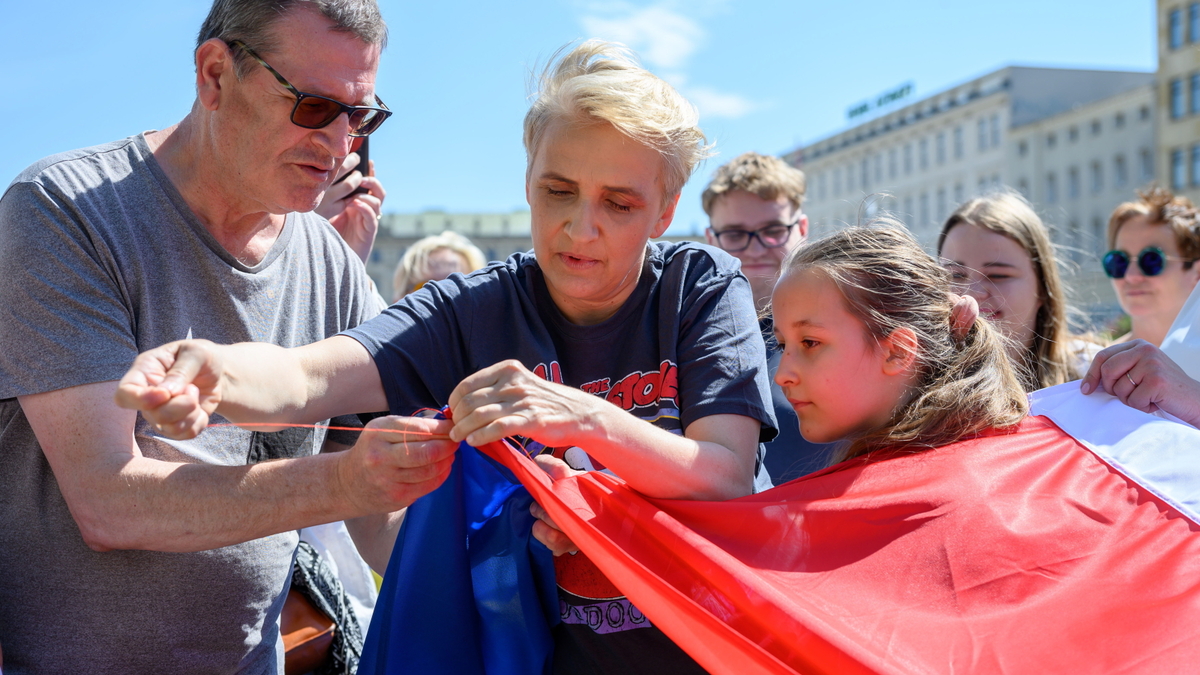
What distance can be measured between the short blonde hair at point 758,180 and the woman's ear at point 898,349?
2.22 m

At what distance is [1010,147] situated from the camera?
211 ft

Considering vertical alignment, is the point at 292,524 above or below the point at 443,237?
below

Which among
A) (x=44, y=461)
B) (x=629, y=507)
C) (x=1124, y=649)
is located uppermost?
(x=44, y=461)

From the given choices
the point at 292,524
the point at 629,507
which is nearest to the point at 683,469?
the point at 629,507

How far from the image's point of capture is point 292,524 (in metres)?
2.11

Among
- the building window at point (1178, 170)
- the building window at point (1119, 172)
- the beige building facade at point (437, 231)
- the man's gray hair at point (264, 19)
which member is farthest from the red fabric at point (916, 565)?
the beige building facade at point (437, 231)

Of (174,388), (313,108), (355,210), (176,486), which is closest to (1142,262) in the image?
(355,210)

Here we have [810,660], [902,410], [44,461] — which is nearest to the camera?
[810,660]

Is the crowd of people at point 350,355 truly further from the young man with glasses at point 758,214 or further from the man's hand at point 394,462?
the young man with glasses at point 758,214

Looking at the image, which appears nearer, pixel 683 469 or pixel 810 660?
pixel 810 660

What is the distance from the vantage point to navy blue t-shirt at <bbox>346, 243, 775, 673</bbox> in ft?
7.20

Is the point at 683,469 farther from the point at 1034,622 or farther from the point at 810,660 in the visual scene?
the point at 1034,622

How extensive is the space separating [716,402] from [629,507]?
0.30 meters

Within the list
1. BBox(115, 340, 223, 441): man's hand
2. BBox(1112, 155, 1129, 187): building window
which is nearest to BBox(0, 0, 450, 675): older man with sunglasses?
BBox(115, 340, 223, 441): man's hand
